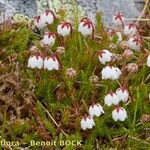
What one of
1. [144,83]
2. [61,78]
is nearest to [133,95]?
[144,83]

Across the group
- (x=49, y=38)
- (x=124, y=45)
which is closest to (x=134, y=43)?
(x=124, y=45)

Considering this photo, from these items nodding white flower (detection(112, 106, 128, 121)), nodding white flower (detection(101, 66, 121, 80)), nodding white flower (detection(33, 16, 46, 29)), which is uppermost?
nodding white flower (detection(33, 16, 46, 29))

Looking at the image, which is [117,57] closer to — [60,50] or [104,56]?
[104,56]

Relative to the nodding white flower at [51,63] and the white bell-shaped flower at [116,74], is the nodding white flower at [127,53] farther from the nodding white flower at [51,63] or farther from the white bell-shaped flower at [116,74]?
the nodding white flower at [51,63]

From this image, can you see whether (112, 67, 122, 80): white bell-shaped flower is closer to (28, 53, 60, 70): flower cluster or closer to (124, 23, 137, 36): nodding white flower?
(28, 53, 60, 70): flower cluster

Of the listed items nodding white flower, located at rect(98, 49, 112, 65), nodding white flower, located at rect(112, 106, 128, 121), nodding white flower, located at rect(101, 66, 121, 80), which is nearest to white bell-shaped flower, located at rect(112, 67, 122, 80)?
nodding white flower, located at rect(101, 66, 121, 80)

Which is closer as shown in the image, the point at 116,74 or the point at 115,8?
the point at 116,74
